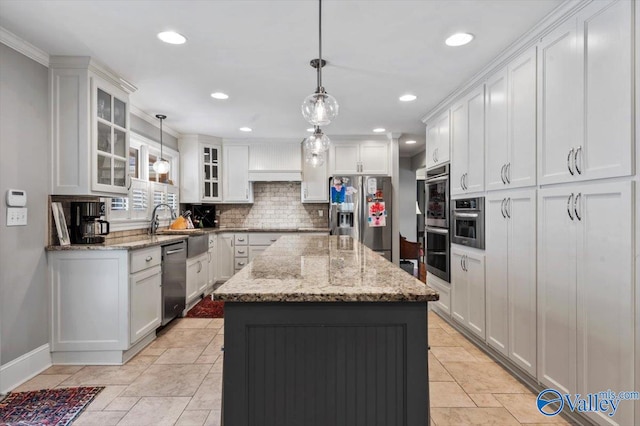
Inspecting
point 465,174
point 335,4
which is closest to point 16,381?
point 335,4

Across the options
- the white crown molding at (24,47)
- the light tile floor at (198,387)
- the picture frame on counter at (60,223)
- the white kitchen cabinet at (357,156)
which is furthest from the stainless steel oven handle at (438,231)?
the white crown molding at (24,47)

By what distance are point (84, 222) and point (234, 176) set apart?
278 centimetres

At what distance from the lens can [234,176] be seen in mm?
5555

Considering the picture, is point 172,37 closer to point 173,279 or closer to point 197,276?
point 173,279

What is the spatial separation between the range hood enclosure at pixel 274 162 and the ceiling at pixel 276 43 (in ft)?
5.73

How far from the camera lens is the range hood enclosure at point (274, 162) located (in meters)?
5.54

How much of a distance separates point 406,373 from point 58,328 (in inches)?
111

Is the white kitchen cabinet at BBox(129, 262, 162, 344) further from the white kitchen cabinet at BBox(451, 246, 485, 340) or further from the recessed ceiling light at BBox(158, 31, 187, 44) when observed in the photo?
the white kitchen cabinet at BBox(451, 246, 485, 340)

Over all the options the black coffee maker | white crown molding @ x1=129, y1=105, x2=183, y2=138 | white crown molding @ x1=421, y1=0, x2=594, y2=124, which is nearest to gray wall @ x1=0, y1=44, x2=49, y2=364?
the black coffee maker

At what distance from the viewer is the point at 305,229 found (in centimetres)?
540

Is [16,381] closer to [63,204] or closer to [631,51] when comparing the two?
[63,204]

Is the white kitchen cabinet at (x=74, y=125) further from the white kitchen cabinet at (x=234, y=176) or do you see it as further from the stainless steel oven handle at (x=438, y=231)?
the stainless steel oven handle at (x=438, y=231)

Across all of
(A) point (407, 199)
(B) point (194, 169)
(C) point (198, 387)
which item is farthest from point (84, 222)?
(A) point (407, 199)

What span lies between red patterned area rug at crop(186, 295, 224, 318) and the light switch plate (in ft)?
6.72
